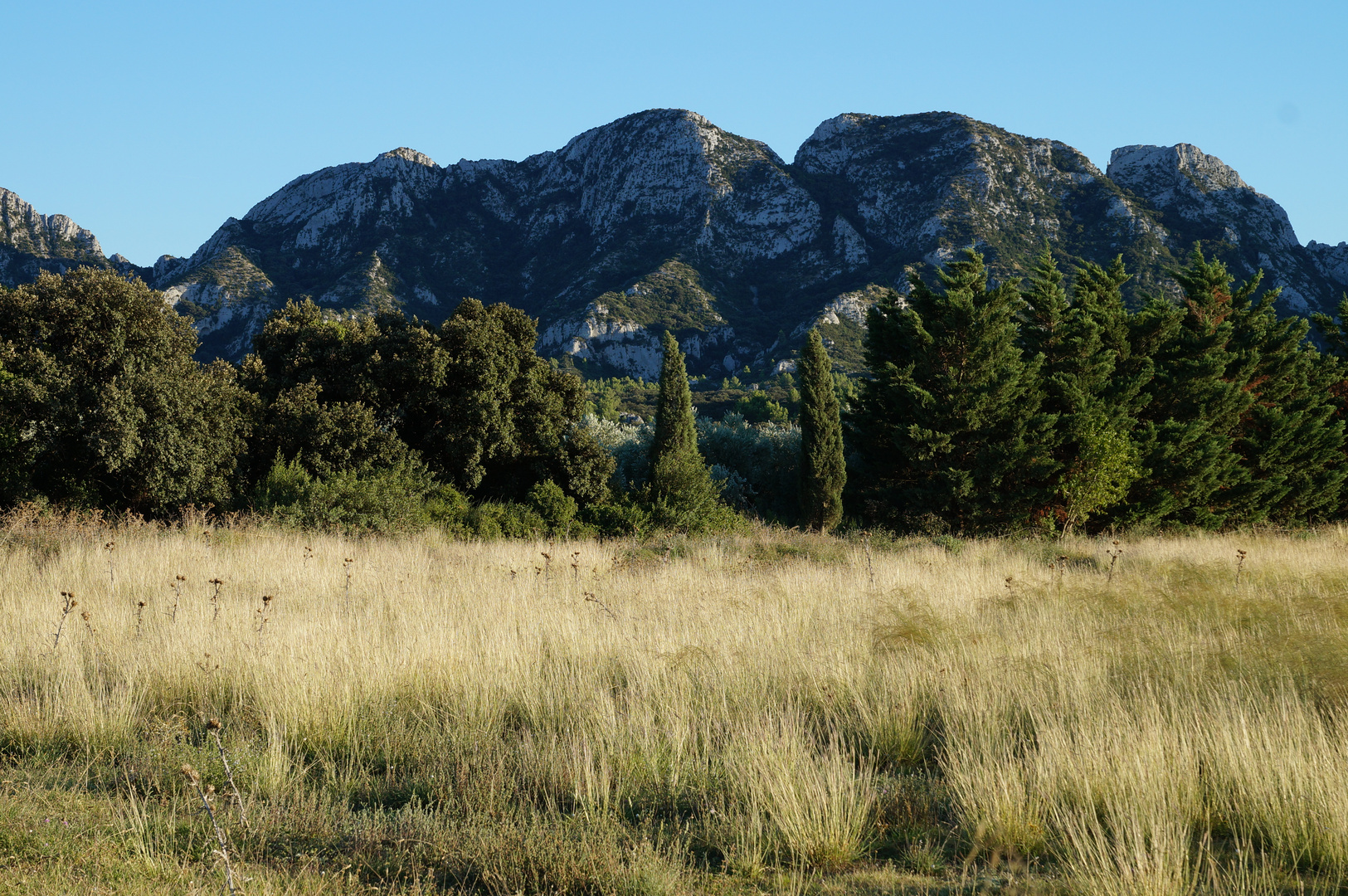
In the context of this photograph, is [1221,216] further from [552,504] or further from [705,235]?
[552,504]

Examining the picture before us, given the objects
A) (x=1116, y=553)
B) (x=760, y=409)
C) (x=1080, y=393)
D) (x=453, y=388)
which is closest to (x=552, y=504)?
(x=453, y=388)

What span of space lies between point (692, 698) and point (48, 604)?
5.81 metres

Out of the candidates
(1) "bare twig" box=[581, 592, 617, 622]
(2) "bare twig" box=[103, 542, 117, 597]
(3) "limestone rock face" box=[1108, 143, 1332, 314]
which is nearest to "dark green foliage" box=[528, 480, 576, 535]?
(2) "bare twig" box=[103, 542, 117, 597]

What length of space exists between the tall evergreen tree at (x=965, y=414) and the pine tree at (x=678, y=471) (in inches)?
242

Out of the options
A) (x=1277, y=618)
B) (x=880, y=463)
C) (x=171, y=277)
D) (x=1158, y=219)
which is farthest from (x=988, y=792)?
(x=171, y=277)

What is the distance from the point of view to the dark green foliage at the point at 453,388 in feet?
64.0

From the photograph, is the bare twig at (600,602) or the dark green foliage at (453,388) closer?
the bare twig at (600,602)

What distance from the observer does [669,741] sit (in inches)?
170

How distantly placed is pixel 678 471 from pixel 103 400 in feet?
41.1

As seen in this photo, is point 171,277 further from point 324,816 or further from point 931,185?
point 324,816

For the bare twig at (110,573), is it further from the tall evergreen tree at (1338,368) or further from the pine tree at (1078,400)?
the tall evergreen tree at (1338,368)

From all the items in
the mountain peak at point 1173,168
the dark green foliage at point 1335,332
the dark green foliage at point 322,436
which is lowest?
the dark green foliage at point 322,436

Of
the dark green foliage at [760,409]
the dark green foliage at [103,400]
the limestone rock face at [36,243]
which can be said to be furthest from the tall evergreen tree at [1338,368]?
the limestone rock face at [36,243]

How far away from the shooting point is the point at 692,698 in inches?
199
